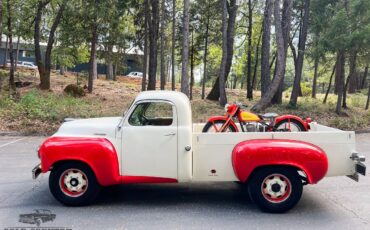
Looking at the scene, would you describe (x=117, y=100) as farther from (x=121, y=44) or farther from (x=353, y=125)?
(x=353, y=125)

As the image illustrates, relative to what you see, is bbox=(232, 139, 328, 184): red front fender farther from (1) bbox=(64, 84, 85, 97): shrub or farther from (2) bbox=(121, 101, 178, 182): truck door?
(1) bbox=(64, 84, 85, 97): shrub

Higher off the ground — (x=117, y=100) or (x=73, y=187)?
(x=117, y=100)

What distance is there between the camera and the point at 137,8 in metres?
25.2

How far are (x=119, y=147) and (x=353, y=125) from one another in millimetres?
13174

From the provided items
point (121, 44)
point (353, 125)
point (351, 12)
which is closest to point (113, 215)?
point (353, 125)

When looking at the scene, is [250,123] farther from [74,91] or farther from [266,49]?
[74,91]

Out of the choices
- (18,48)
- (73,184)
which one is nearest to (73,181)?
(73,184)

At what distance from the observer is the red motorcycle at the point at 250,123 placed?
23.2 feet

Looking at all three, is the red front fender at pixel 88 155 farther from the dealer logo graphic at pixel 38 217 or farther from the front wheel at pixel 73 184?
the dealer logo graphic at pixel 38 217

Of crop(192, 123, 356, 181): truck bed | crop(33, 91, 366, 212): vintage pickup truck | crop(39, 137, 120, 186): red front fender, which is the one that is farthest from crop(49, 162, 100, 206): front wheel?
crop(192, 123, 356, 181): truck bed

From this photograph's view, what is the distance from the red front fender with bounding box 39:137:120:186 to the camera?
19.4ft

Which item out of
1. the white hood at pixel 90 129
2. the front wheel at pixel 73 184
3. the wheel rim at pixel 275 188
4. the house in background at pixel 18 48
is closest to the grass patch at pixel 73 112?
the white hood at pixel 90 129

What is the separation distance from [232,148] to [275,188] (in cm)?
86

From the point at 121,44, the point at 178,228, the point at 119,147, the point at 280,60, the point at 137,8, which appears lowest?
the point at 178,228
